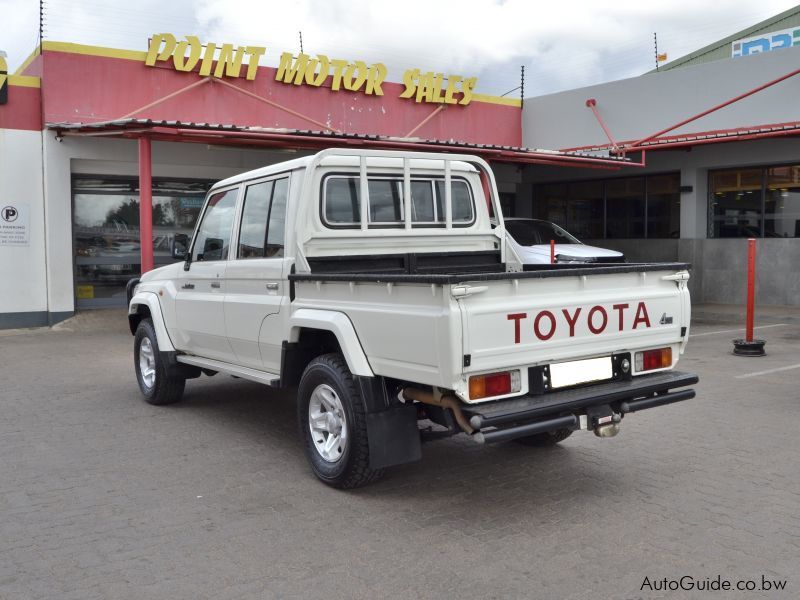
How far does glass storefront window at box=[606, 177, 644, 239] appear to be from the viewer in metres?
17.7

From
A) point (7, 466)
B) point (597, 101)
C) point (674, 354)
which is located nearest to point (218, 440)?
point (7, 466)

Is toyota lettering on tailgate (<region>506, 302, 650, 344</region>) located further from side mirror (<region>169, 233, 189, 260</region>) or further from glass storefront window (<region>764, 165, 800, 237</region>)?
glass storefront window (<region>764, 165, 800, 237</region>)

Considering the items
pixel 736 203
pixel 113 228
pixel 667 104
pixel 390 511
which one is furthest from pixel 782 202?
pixel 390 511

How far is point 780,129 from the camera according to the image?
12727mm

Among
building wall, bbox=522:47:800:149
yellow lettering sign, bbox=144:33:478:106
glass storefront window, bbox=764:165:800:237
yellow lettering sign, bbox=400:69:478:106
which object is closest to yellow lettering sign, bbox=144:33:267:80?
yellow lettering sign, bbox=144:33:478:106

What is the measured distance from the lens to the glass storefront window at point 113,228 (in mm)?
14773

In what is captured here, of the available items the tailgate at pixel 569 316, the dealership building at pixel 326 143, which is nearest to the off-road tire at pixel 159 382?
the tailgate at pixel 569 316

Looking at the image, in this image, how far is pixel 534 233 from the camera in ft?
45.5

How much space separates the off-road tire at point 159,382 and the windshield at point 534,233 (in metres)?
7.61

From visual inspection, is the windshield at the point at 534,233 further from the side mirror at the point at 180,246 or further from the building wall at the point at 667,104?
the side mirror at the point at 180,246

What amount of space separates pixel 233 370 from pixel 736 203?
1297 centimetres

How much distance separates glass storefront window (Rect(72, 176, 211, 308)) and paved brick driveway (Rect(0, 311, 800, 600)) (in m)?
8.28

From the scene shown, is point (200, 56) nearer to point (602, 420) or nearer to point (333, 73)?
point (333, 73)

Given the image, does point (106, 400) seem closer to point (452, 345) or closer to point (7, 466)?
point (7, 466)
